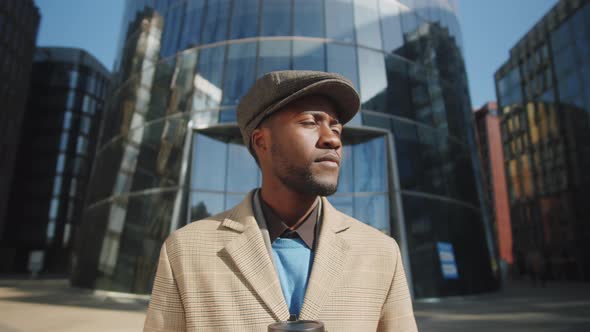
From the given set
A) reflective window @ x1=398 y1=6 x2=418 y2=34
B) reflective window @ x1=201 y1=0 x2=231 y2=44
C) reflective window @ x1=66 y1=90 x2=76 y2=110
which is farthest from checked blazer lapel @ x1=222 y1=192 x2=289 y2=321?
reflective window @ x1=66 y1=90 x2=76 y2=110

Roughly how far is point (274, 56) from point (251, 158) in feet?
12.1

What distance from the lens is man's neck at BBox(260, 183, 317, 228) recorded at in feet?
4.80

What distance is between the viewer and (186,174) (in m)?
12.7

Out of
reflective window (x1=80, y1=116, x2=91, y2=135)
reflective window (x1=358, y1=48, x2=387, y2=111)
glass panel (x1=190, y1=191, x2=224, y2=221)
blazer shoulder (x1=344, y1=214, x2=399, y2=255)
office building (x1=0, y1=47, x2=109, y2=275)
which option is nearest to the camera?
blazer shoulder (x1=344, y1=214, x2=399, y2=255)

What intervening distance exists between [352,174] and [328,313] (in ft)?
38.7

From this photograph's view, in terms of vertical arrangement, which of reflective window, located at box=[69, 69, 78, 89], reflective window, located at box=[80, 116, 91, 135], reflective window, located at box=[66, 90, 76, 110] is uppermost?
reflective window, located at box=[69, 69, 78, 89]

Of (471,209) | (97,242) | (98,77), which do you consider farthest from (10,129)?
(471,209)

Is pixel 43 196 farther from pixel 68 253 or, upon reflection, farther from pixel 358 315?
pixel 358 315

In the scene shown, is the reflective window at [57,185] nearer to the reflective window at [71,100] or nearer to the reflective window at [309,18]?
the reflective window at [71,100]

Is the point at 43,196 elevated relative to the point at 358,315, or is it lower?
elevated

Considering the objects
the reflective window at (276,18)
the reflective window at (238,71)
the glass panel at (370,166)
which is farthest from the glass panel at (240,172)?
the reflective window at (276,18)

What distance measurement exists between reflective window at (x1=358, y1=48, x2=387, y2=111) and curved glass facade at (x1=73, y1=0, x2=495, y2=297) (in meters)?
0.04

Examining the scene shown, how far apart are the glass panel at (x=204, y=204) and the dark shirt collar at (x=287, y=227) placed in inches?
431

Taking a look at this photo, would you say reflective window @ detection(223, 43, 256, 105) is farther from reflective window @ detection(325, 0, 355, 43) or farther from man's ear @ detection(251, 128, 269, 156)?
man's ear @ detection(251, 128, 269, 156)
